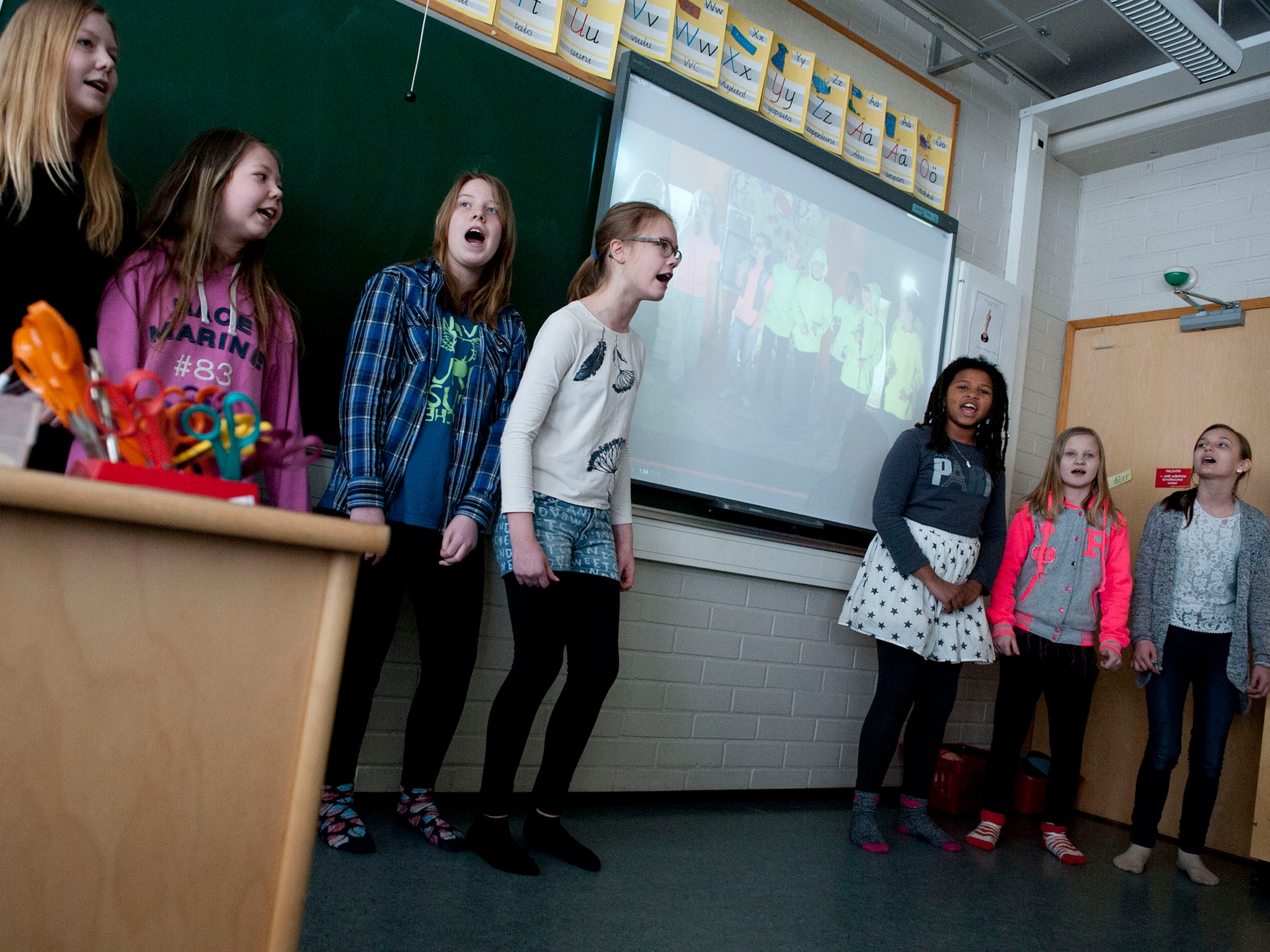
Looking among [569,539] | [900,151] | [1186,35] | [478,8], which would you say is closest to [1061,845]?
[569,539]

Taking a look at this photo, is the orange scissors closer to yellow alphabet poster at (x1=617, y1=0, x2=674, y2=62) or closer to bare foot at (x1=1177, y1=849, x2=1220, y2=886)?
yellow alphabet poster at (x1=617, y1=0, x2=674, y2=62)

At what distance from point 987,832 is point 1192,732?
761 millimetres

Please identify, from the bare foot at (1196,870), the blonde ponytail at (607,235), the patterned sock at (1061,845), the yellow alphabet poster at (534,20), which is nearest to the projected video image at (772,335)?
the yellow alphabet poster at (534,20)

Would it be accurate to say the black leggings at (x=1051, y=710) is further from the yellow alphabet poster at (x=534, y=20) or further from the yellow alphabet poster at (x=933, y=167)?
the yellow alphabet poster at (x=534, y=20)

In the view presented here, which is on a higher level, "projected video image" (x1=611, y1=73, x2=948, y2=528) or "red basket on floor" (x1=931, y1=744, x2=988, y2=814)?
"projected video image" (x1=611, y1=73, x2=948, y2=528)

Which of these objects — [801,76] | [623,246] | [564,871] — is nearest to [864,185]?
[801,76]

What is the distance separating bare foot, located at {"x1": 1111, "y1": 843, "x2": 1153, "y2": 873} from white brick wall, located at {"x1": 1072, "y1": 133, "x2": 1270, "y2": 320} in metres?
2.25

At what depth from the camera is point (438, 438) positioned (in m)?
2.08

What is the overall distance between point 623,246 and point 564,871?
1.43 meters

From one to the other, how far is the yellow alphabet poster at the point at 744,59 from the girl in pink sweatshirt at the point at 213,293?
1.59 meters

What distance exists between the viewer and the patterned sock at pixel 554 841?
6.61 ft

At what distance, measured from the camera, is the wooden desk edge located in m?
0.56

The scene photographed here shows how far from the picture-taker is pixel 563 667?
8.55 ft

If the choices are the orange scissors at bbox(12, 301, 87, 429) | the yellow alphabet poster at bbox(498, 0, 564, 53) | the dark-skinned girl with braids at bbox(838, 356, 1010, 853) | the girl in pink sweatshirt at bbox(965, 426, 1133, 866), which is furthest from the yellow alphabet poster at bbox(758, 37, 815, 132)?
the orange scissors at bbox(12, 301, 87, 429)
